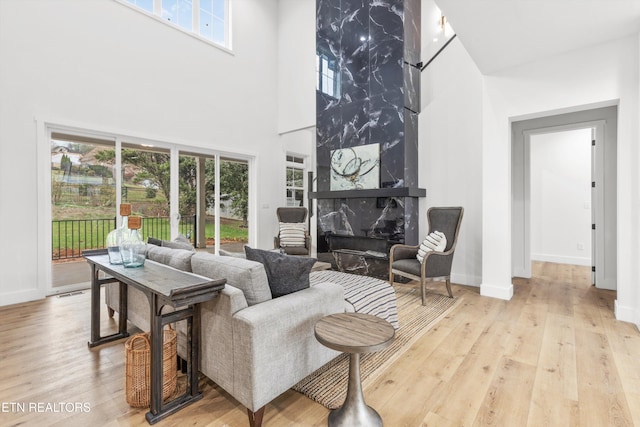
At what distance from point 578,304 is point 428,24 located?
4447 millimetres

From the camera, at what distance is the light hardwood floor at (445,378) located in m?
1.63

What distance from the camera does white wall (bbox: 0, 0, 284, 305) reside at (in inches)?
138

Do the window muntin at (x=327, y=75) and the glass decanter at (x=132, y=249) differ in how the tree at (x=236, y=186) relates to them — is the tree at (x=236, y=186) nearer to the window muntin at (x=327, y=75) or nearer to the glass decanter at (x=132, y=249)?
the window muntin at (x=327, y=75)

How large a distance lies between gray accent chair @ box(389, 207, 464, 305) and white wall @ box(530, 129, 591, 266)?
3.06 meters

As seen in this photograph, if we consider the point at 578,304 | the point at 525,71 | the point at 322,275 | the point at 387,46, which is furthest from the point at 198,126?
the point at 578,304

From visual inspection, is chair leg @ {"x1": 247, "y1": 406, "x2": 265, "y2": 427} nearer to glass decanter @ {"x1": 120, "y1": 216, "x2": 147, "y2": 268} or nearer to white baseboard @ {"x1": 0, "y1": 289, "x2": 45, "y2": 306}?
glass decanter @ {"x1": 120, "y1": 216, "x2": 147, "y2": 268}

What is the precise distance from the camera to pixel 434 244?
3.67 metres

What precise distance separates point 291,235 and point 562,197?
16.6ft

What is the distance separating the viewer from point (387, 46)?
459cm

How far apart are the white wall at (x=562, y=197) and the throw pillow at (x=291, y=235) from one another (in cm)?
447

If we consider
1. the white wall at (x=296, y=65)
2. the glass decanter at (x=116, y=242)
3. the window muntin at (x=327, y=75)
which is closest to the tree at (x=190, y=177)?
the white wall at (x=296, y=65)

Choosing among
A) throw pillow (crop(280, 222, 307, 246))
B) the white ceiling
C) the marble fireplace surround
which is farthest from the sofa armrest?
throw pillow (crop(280, 222, 307, 246))
